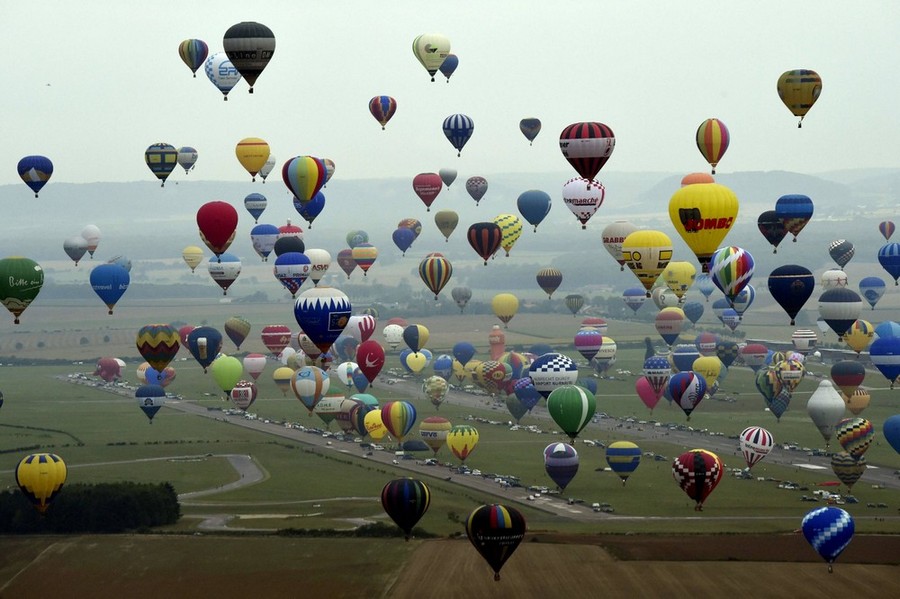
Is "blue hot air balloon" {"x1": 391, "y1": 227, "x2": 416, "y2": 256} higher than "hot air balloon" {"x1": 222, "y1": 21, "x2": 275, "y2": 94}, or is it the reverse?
"hot air balloon" {"x1": 222, "y1": 21, "x2": 275, "y2": 94}

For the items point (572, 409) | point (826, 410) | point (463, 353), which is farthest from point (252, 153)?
point (463, 353)

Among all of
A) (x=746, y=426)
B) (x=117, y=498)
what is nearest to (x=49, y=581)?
(x=117, y=498)

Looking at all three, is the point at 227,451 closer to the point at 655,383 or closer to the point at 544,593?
the point at 655,383

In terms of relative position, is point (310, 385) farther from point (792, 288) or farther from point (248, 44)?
point (792, 288)

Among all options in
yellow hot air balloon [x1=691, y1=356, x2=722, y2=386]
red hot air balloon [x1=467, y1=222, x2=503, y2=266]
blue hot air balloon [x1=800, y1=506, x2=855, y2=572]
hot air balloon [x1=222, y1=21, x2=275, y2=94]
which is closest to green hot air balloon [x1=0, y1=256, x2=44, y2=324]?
hot air balloon [x1=222, y1=21, x2=275, y2=94]

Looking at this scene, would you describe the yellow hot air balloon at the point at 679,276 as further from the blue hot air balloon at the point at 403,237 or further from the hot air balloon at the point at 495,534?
the hot air balloon at the point at 495,534

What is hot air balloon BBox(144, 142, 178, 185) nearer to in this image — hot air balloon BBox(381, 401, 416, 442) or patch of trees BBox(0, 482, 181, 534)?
hot air balloon BBox(381, 401, 416, 442)
